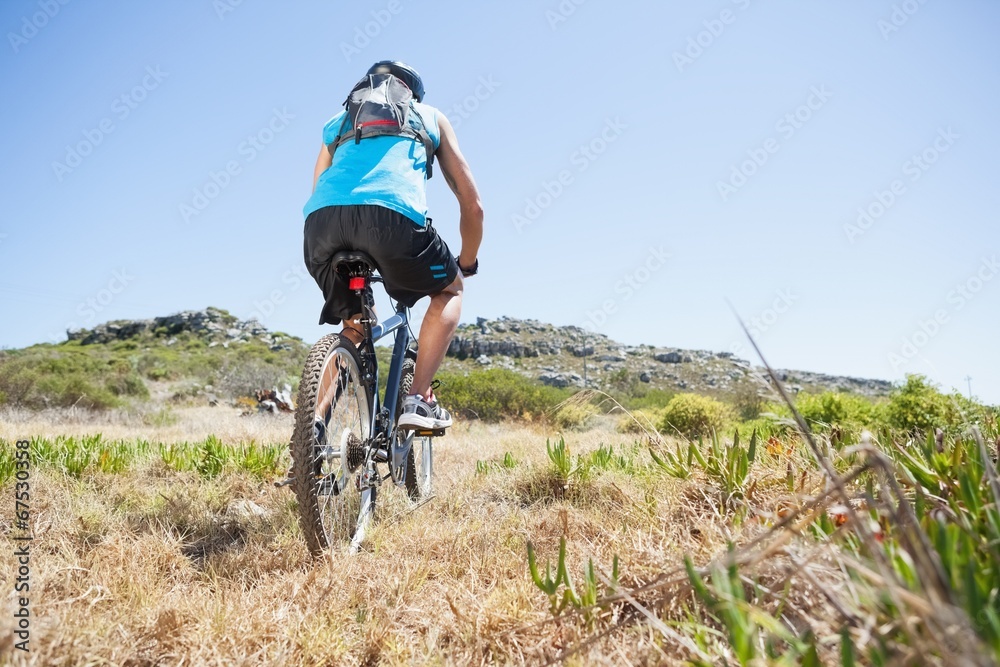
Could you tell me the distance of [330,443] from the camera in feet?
7.41

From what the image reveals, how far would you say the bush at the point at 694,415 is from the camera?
8.75 meters

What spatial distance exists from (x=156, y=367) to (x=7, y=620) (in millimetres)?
24746

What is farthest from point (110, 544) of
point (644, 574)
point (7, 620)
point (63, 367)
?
point (63, 367)

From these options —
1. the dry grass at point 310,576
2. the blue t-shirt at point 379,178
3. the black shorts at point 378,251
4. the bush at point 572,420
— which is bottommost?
the dry grass at point 310,576

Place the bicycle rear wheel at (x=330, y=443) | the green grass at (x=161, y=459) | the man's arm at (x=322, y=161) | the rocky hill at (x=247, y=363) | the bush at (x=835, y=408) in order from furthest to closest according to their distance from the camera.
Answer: the rocky hill at (x=247, y=363) < the bush at (x=835, y=408) < the green grass at (x=161, y=459) < the man's arm at (x=322, y=161) < the bicycle rear wheel at (x=330, y=443)

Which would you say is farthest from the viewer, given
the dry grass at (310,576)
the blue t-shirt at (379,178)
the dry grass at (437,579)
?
the blue t-shirt at (379,178)

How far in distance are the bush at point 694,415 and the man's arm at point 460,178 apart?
691cm

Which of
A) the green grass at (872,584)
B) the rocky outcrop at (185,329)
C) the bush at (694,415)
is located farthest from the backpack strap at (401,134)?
the rocky outcrop at (185,329)

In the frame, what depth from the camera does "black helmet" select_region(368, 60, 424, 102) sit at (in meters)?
2.45

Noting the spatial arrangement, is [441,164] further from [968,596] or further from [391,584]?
[968,596]

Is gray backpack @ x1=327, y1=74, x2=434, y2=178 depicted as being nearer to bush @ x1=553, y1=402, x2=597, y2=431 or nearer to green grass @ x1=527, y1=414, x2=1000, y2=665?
green grass @ x1=527, y1=414, x2=1000, y2=665

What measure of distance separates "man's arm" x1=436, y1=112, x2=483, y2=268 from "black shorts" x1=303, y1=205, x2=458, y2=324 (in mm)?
202

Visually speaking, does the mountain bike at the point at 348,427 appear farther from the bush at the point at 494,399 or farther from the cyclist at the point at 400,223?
the bush at the point at 494,399

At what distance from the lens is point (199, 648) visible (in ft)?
4.05
